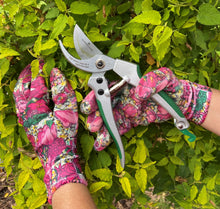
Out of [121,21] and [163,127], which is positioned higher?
[121,21]

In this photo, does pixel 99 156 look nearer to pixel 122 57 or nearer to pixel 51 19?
pixel 122 57

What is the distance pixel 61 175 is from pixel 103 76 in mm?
482

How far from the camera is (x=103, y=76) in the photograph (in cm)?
98

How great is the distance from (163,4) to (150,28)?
Result: 11 centimetres

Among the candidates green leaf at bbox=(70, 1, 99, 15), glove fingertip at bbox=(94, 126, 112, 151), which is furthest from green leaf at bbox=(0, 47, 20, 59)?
glove fingertip at bbox=(94, 126, 112, 151)

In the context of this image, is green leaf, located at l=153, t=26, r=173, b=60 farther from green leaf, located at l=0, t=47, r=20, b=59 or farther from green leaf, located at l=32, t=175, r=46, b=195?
green leaf, located at l=32, t=175, r=46, b=195

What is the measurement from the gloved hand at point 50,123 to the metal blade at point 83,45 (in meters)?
0.18

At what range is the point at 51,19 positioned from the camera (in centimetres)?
98

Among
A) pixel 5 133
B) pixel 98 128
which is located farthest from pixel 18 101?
pixel 98 128

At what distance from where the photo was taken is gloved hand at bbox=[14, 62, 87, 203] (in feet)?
3.46

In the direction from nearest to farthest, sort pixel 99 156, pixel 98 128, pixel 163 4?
pixel 163 4 < pixel 98 128 < pixel 99 156

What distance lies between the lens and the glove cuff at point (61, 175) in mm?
1033

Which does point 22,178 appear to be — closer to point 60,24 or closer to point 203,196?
point 60,24

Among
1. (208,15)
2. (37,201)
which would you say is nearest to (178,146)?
(208,15)
